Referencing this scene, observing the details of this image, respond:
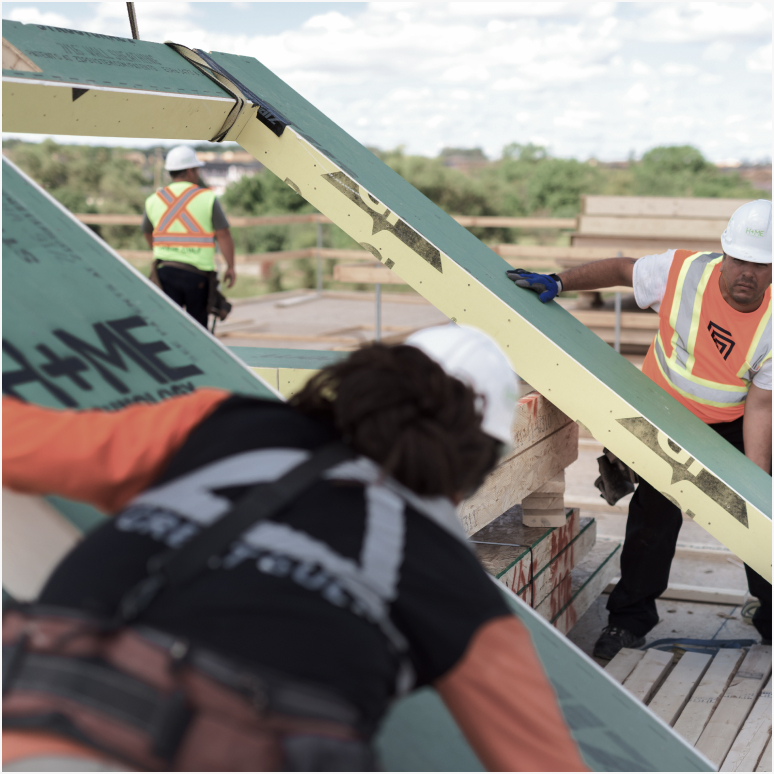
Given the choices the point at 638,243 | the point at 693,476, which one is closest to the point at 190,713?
the point at 693,476

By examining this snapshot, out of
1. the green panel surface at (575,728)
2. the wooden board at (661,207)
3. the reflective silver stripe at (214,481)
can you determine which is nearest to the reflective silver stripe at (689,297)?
the green panel surface at (575,728)

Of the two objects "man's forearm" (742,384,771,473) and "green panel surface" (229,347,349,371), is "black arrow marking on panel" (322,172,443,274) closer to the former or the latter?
"green panel surface" (229,347,349,371)

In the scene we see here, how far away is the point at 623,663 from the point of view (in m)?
3.68

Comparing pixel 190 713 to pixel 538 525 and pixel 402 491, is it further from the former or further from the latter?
pixel 538 525

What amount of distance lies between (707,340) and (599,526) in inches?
86.8

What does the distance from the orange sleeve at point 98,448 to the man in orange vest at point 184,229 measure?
16.8ft

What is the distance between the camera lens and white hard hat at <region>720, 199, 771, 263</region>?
3.24 m

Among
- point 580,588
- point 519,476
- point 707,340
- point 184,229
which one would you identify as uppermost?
point 184,229

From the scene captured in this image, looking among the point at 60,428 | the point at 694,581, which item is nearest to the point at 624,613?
the point at 694,581

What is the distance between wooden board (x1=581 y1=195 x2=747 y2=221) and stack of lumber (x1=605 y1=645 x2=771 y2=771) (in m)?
6.14

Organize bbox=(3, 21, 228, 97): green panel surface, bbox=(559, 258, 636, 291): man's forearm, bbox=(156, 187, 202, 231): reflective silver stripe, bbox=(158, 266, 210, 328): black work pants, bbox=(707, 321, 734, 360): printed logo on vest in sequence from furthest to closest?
bbox=(158, 266, 210, 328): black work pants
bbox=(156, 187, 202, 231): reflective silver stripe
bbox=(559, 258, 636, 291): man's forearm
bbox=(707, 321, 734, 360): printed logo on vest
bbox=(3, 21, 228, 97): green panel surface

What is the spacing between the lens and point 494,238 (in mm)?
Answer: 25031

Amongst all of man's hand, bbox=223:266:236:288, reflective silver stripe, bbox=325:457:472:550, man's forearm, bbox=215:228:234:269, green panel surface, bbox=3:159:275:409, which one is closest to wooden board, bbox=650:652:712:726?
green panel surface, bbox=3:159:275:409

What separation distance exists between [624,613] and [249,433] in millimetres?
3051
